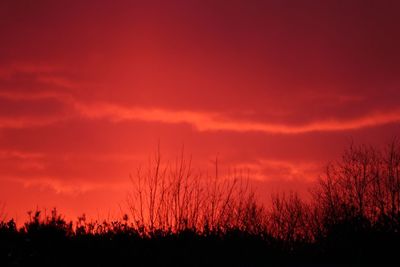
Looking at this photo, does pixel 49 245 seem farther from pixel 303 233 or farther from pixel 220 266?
pixel 303 233

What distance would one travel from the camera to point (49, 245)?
39.3ft

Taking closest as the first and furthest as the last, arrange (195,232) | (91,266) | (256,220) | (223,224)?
(91,266), (195,232), (223,224), (256,220)

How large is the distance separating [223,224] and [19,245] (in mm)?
5570

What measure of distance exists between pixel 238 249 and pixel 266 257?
0.64 m

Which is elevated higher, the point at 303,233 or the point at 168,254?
the point at 303,233

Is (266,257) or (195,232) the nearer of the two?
(266,257)

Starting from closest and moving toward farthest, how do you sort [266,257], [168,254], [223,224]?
[168,254]
[266,257]
[223,224]

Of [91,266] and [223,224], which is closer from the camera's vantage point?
[91,266]

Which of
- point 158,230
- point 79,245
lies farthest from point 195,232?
point 79,245

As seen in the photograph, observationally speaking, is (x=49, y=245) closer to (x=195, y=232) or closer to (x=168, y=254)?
(x=168, y=254)

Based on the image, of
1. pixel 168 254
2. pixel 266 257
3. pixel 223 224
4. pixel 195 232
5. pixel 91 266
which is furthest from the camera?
pixel 223 224

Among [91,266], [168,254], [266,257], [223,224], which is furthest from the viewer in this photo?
[223,224]

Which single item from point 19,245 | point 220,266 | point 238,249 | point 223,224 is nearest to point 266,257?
point 238,249

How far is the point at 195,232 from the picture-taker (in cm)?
1386
